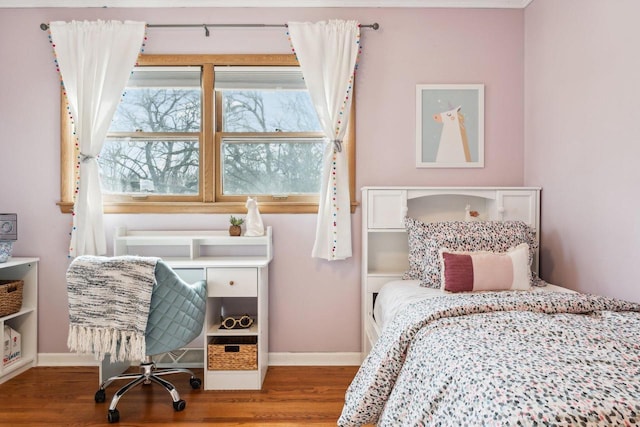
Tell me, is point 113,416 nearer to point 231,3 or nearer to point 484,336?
point 484,336

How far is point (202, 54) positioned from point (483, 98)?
2.03 meters

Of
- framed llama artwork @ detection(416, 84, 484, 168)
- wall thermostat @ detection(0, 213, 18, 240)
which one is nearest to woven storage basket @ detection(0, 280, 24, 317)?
wall thermostat @ detection(0, 213, 18, 240)

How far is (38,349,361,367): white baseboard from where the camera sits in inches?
116

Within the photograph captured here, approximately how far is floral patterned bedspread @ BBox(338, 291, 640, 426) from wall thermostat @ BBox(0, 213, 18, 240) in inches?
95.2

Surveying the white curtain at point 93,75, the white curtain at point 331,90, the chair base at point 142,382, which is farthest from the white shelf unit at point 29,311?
the white curtain at point 331,90

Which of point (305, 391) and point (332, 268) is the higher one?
point (332, 268)

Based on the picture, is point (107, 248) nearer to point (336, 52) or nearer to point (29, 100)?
point (29, 100)

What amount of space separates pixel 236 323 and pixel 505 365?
1852 millimetres

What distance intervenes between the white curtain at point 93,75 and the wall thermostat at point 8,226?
0.45 meters

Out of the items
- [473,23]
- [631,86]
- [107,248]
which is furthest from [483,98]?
[107,248]

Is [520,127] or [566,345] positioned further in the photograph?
[520,127]

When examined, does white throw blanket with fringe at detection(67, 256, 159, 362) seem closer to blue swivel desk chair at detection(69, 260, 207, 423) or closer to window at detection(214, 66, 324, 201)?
blue swivel desk chair at detection(69, 260, 207, 423)

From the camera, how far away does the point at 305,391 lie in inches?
98.9

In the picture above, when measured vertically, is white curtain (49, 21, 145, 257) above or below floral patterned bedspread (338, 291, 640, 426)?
above
